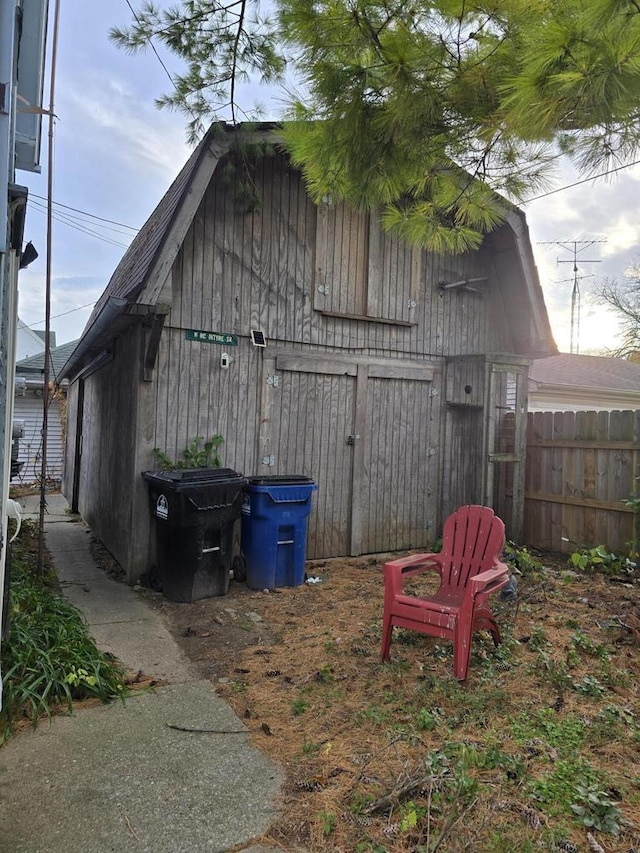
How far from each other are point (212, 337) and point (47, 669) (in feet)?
11.0

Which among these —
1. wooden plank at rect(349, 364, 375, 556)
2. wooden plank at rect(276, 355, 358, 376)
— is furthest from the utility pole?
wooden plank at rect(276, 355, 358, 376)

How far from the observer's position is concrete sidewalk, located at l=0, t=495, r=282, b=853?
1.94 meters

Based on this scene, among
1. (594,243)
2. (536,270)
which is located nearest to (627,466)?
(536,270)

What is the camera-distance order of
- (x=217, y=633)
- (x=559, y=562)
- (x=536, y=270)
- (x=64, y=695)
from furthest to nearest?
(x=536, y=270), (x=559, y=562), (x=217, y=633), (x=64, y=695)

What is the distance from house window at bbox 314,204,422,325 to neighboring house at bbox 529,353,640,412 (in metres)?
8.72

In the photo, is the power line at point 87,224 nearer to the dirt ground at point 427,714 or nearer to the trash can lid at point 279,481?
the trash can lid at point 279,481

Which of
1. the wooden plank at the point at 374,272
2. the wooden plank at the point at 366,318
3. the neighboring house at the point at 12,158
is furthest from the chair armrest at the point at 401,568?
the wooden plank at the point at 374,272

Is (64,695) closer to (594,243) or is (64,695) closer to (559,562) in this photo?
(559,562)

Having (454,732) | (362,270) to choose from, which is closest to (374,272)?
(362,270)

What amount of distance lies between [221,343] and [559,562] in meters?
4.46

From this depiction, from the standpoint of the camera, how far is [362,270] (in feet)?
21.0

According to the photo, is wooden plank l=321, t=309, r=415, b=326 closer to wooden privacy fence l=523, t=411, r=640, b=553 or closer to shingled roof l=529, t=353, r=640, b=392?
wooden privacy fence l=523, t=411, r=640, b=553

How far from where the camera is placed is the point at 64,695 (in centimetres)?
290

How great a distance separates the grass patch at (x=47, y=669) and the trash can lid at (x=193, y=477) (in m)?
1.31
